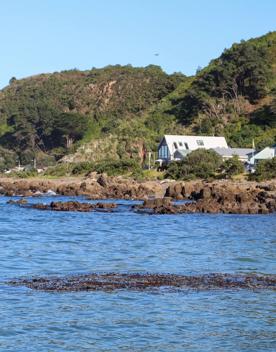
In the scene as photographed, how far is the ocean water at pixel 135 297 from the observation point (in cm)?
1518

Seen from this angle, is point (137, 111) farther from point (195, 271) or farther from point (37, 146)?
point (195, 271)

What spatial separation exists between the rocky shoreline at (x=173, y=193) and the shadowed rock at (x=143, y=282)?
28.8 meters

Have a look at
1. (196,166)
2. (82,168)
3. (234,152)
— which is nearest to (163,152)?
(234,152)

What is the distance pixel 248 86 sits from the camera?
123 meters

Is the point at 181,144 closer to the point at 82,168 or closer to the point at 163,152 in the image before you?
the point at 163,152

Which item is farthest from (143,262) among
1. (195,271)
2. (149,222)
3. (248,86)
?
(248,86)

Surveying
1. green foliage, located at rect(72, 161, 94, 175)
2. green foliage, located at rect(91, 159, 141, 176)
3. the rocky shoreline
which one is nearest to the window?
green foliage, located at rect(91, 159, 141, 176)

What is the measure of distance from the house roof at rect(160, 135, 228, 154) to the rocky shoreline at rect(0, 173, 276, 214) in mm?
15114

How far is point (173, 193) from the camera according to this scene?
65.2m

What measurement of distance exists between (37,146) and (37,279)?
408ft

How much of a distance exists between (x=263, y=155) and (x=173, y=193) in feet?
85.0

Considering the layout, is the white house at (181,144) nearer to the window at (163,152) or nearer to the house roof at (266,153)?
the window at (163,152)

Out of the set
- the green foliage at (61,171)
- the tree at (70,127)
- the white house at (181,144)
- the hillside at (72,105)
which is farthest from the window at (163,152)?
the tree at (70,127)

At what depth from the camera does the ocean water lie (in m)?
15.2
